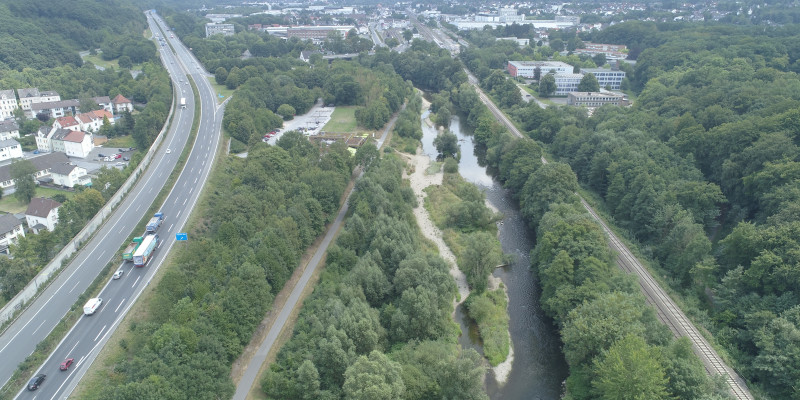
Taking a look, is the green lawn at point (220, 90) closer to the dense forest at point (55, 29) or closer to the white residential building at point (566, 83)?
the dense forest at point (55, 29)

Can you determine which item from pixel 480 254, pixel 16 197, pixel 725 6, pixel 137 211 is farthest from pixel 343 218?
pixel 725 6

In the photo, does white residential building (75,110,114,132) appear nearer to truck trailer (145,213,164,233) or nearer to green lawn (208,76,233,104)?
green lawn (208,76,233,104)

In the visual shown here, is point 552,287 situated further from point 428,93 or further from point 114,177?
point 428,93

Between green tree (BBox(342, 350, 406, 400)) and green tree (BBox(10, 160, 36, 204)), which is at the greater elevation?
green tree (BBox(10, 160, 36, 204))

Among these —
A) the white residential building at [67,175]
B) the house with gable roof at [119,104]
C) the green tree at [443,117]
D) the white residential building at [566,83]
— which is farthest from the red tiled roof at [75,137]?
the white residential building at [566,83]

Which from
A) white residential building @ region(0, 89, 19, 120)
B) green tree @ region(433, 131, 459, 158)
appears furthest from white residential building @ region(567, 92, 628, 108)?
white residential building @ region(0, 89, 19, 120)

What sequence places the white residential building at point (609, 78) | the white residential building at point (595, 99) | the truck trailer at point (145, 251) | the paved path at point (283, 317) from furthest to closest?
the white residential building at point (609, 78)
the white residential building at point (595, 99)
the truck trailer at point (145, 251)
the paved path at point (283, 317)
